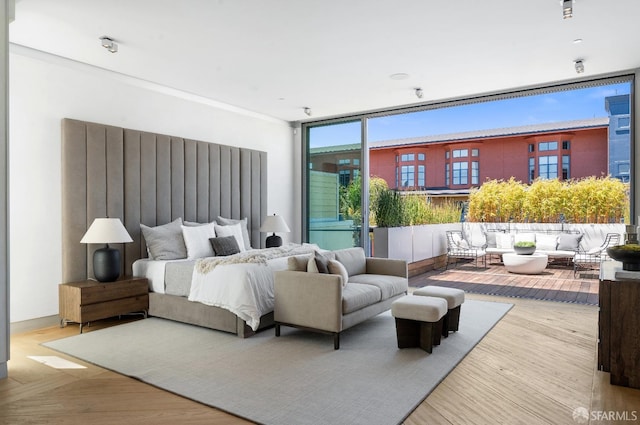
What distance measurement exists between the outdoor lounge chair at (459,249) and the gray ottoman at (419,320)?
16.5 ft

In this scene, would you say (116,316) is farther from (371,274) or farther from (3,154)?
(371,274)

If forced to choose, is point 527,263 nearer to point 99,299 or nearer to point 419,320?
point 419,320

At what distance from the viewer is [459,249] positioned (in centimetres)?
873

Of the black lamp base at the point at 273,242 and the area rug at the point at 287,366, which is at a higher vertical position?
the black lamp base at the point at 273,242

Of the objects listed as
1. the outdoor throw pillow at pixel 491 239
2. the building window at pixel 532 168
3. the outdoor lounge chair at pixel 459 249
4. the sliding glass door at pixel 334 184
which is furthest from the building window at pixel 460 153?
the sliding glass door at pixel 334 184

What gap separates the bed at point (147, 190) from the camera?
467 cm

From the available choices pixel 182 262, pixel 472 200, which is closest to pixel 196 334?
pixel 182 262

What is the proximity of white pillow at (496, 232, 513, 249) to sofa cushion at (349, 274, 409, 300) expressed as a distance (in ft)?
16.6

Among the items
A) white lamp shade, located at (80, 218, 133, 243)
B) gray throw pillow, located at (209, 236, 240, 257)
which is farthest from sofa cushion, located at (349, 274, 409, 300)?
white lamp shade, located at (80, 218, 133, 243)

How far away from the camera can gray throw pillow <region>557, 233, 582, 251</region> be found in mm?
8391

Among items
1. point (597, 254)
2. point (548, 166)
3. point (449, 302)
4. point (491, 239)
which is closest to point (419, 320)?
point (449, 302)

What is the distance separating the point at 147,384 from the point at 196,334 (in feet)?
4.11

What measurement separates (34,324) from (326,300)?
10.2 feet

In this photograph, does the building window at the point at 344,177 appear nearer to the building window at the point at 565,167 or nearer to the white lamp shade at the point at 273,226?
the white lamp shade at the point at 273,226
